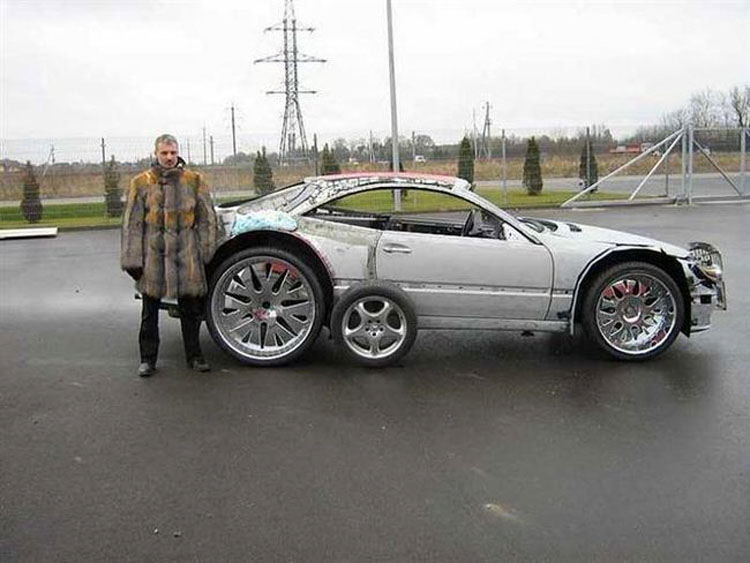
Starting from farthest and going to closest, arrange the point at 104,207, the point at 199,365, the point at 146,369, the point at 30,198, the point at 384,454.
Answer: the point at 104,207, the point at 30,198, the point at 199,365, the point at 146,369, the point at 384,454

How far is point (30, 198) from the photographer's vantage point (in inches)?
842

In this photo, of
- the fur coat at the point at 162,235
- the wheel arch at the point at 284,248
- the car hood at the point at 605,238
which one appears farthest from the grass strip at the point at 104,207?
the fur coat at the point at 162,235

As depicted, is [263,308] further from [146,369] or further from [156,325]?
[146,369]

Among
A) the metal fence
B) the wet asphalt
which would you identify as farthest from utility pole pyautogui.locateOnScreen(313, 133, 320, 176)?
the wet asphalt

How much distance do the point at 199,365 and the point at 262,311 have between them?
615 millimetres

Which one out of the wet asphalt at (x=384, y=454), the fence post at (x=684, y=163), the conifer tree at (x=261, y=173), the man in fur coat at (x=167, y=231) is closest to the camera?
the wet asphalt at (x=384, y=454)

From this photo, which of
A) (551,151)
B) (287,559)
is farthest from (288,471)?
(551,151)

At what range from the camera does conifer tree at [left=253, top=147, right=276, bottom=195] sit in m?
22.0

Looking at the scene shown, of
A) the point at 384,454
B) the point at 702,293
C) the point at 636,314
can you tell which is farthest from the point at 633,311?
the point at 384,454

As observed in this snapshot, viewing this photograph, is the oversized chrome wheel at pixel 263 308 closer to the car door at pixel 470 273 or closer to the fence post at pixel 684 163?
the car door at pixel 470 273

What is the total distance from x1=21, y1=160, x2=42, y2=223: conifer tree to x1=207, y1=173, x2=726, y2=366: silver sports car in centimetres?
1754

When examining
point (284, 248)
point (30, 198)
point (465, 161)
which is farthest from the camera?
point (465, 161)

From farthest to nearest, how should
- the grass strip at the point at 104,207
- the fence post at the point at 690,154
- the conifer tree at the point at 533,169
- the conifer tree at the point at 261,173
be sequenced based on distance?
the conifer tree at the point at 533,169 → the conifer tree at the point at 261,173 → the fence post at the point at 690,154 → the grass strip at the point at 104,207

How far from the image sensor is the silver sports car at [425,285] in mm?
5762
